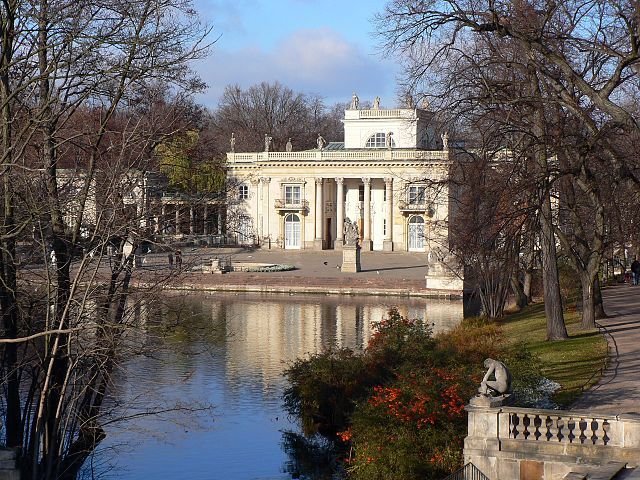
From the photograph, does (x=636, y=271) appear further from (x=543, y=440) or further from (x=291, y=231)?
(x=291, y=231)

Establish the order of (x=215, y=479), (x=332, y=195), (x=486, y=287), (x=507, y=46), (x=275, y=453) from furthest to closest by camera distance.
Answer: (x=332, y=195) < (x=486, y=287) < (x=507, y=46) < (x=275, y=453) < (x=215, y=479)

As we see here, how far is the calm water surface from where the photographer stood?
16625 millimetres

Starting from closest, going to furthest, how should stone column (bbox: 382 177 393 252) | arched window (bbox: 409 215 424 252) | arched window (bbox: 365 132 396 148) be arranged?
arched window (bbox: 409 215 424 252) → stone column (bbox: 382 177 393 252) → arched window (bbox: 365 132 396 148)

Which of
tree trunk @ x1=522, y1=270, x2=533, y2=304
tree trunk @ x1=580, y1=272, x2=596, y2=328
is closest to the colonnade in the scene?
tree trunk @ x1=522, y1=270, x2=533, y2=304

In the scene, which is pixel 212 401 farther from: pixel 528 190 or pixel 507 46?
pixel 507 46

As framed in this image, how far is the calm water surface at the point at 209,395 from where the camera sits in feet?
54.5

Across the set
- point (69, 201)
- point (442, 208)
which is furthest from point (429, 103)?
point (442, 208)

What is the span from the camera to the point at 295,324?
3425 cm

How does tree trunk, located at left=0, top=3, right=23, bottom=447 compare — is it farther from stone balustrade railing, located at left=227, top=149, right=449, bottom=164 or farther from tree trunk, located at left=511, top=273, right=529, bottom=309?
stone balustrade railing, located at left=227, top=149, right=449, bottom=164

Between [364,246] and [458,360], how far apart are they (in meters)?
50.5

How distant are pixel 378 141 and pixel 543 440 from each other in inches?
2326

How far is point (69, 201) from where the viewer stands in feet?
43.4

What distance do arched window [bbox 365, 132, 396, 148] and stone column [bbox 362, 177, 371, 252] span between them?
3.14 meters

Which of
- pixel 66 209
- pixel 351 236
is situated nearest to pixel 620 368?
pixel 66 209
